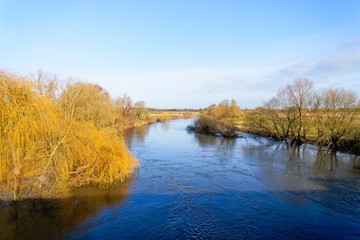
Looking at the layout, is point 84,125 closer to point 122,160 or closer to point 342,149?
point 122,160

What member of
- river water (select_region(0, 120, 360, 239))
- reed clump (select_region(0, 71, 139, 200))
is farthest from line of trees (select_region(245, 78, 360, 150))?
reed clump (select_region(0, 71, 139, 200))

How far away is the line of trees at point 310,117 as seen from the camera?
1983 cm

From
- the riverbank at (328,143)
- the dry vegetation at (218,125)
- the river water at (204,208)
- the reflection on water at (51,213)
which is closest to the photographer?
the reflection on water at (51,213)

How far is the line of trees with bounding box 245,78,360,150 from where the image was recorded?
19828 millimetres

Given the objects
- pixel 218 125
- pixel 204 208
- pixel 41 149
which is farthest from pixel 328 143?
pixel 41 149

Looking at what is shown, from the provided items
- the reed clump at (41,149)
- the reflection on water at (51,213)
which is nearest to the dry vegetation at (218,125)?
the reed clump at (41,149)

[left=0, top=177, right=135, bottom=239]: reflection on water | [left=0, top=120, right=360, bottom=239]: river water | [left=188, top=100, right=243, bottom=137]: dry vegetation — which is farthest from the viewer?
[left=188, top=100, right=243, bottom=137]: dry vegetation

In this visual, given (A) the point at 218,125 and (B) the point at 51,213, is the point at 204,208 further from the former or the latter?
(A) the point at 218,125

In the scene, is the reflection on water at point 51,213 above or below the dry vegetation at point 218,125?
below

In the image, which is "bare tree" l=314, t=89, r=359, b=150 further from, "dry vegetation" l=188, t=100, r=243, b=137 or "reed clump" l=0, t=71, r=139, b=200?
"reed clump" l=0, t=71, r=139, b=200

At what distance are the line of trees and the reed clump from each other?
Answer: 20.8 m

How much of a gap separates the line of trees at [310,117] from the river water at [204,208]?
7142 mm

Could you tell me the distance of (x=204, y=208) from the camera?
8820mm

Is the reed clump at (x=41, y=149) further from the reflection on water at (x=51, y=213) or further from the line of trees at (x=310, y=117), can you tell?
the line of trees at (x=310, y=117)
